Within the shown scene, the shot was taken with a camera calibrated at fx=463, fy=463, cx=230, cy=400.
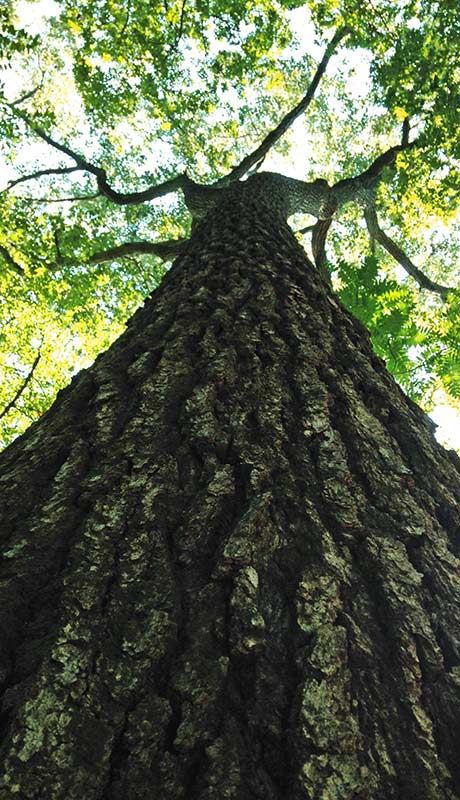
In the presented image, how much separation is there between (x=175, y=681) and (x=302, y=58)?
14.1 m

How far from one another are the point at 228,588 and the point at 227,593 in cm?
1

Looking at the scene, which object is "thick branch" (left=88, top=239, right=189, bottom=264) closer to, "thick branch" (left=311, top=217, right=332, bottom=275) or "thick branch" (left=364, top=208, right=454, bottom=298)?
"thick branch" (left=311, top=217, right=332, bottom=275)

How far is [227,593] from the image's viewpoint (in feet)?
3.22

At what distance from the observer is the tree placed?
0.76 meters

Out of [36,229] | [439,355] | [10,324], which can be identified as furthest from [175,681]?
[10,324]

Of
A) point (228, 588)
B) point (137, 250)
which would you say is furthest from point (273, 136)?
point (228, 588)

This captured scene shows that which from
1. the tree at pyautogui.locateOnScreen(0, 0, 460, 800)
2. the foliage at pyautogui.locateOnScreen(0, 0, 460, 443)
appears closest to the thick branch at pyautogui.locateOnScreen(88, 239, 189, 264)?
the foliage at pyautogui.locateOnScreen(0, 0, 460, 443)

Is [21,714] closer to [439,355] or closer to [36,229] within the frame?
[439,355]

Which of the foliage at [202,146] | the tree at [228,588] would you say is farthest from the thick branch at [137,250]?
the tree at [228,588]

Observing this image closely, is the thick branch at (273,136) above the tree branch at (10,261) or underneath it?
above

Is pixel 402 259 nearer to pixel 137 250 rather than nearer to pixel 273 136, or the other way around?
pixel 273 136

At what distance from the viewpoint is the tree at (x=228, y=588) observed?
759 millimetres

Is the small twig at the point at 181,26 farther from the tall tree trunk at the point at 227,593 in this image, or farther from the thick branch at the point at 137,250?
the tall tree trunk at the point at 227,593

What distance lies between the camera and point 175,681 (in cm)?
85
